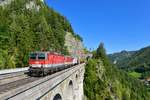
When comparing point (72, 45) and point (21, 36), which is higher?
point (72, 45)

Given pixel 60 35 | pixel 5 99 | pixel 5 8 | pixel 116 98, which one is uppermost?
pixel 5 8

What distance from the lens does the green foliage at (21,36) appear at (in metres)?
78.3

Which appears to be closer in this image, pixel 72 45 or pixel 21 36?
pixel 21 36

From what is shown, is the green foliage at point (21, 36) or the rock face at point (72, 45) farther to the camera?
the rock face at point (72, 45)

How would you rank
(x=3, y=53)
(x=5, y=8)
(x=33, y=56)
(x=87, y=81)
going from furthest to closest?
(x=5, y=8) → (x=87, y=81) → (x=3, y=53) → (x=33, y=56)

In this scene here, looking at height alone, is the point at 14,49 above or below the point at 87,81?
above

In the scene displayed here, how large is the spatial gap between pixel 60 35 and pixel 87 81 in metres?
30.1

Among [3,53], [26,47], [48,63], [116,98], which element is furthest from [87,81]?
[48,63]

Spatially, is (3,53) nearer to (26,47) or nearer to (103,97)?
(26,47)

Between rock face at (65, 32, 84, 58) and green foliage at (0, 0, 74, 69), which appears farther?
rock face at (65, 32, 84, 58)

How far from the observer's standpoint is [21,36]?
84688 mm

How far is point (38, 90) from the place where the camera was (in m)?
21.6

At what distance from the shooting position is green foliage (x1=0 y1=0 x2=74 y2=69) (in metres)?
78.3

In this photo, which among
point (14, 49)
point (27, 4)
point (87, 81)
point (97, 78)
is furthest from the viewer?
point (27, 4)
